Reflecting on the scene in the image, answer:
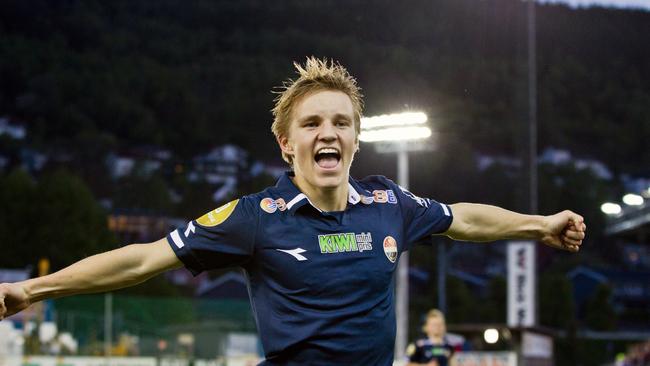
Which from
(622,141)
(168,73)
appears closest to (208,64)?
(168,73)

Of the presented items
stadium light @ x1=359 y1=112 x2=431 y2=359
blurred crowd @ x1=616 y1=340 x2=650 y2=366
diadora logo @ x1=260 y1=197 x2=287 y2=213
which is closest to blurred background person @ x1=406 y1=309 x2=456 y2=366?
diadora logo @ x1=260 y1=197 x2=287 y2=213

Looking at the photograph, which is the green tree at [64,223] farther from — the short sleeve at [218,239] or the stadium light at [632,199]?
the short sleeve at [218,239]

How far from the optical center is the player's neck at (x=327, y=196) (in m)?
4.28

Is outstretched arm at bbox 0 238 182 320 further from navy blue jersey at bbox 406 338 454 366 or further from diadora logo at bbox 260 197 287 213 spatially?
navy blue jersey at bbox 406 338 454 366

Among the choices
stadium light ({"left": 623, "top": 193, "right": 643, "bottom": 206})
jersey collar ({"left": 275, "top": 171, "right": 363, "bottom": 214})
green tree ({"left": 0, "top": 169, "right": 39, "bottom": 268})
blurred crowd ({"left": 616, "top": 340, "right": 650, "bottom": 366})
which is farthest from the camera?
green tree ({"left": 0, "top": 169, "right": 39, "bottom": 268})

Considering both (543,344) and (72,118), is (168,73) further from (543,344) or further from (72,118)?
(543,344)

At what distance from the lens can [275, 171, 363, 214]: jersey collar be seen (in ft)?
13.9

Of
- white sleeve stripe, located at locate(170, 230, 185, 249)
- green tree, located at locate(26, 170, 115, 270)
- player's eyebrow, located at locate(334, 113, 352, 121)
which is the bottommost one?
white sleeve stripe, located at locate(170, 230, 185, 249)

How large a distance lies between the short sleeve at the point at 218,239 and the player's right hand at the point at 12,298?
1.86ft

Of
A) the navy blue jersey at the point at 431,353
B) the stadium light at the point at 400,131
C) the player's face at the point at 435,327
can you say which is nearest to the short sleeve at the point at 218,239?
the player's face at the point at 435,327

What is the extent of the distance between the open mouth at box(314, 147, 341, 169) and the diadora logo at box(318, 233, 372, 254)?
0.27 m

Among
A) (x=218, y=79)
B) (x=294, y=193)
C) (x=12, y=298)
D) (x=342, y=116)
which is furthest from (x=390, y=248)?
(x=218, y=79)

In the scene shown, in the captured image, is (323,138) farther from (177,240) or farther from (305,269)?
(177,240)

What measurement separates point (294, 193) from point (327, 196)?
0.43ft
